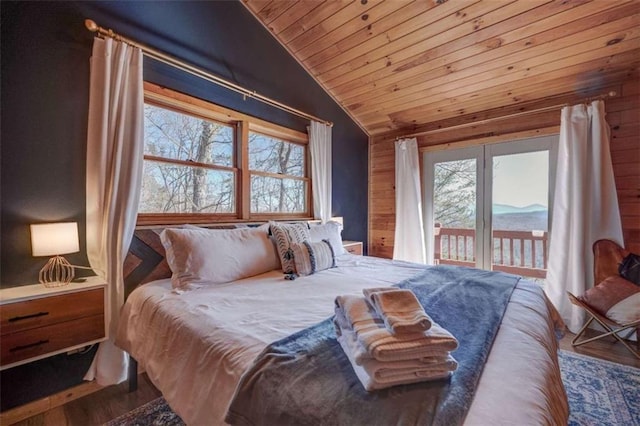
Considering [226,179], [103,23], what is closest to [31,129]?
[103,23]

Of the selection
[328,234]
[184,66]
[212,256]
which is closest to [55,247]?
[212,256]

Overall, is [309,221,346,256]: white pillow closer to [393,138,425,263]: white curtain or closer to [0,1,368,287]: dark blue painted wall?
[393,138,425,263]: white curtain

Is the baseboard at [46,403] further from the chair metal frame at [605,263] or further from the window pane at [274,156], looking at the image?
the chair metal frame at [605,263]

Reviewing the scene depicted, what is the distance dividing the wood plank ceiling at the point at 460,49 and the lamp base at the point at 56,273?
8.76ft

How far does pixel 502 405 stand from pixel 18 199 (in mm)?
2420

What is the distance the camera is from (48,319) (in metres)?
1.46

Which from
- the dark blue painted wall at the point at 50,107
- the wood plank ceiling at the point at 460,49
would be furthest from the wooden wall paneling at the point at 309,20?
the dark blue painted wall at the point at 50,107

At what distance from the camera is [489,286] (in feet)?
5.43

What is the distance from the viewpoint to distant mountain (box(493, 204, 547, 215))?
9.92 ft

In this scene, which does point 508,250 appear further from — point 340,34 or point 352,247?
point 340,34

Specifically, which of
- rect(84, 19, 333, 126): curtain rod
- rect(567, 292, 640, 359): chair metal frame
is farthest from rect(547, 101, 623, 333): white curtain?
rect(84, 19, 333, 126): curtain rod

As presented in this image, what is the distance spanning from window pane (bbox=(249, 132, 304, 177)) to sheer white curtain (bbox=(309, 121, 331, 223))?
7.4 inches

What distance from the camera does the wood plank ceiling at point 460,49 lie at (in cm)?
212

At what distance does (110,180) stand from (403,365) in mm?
1987
